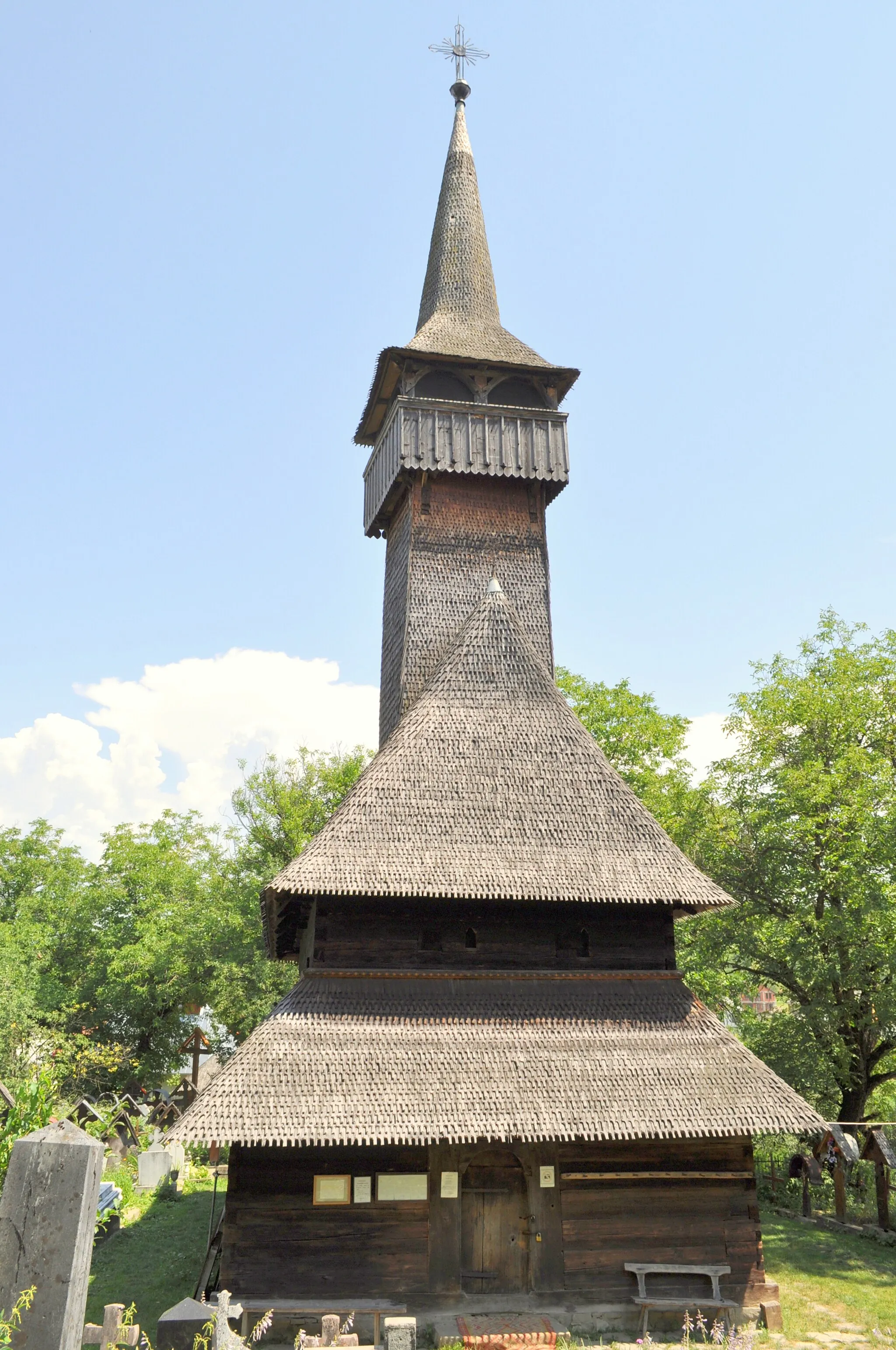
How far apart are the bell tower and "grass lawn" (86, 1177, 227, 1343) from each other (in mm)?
9054

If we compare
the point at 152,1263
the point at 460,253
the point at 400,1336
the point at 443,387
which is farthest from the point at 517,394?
the point at 400,1336

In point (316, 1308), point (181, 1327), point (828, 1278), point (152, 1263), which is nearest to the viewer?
point (181, 1327)

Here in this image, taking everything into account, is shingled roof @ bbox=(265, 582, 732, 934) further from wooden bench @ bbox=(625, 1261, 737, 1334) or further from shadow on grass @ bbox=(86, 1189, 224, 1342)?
shadow on grass @ bbox=(86, 1189, 224, 1342)

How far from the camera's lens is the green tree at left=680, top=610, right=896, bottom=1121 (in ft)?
60.1

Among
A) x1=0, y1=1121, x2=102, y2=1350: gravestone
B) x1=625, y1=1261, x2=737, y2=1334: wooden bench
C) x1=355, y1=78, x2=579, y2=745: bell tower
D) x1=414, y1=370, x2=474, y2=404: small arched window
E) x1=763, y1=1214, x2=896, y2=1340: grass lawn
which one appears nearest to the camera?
x1=0, y1=1121, x2=102, y2=1350: gravestone

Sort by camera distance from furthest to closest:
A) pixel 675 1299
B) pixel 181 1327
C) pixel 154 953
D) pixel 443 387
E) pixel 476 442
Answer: pixel 154 953
pixel 443 387
pixel 476 442
pixel 675 1299
pixel 181 1327

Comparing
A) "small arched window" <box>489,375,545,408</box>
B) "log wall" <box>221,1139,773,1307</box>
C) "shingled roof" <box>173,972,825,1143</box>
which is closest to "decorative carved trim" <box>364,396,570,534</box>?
"small arched window" <box>489,375,545,408</box>

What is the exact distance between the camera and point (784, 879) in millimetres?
19922

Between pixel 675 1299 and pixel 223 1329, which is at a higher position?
pixel 223 1329

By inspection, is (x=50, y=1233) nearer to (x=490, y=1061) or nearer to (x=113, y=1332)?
(x=113, y=1332)

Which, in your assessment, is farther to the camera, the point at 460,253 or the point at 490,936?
the point at 460,253

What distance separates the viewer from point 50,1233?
5426mm

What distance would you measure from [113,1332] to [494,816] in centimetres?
756

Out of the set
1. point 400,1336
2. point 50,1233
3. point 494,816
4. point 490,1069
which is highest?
point 494,816
